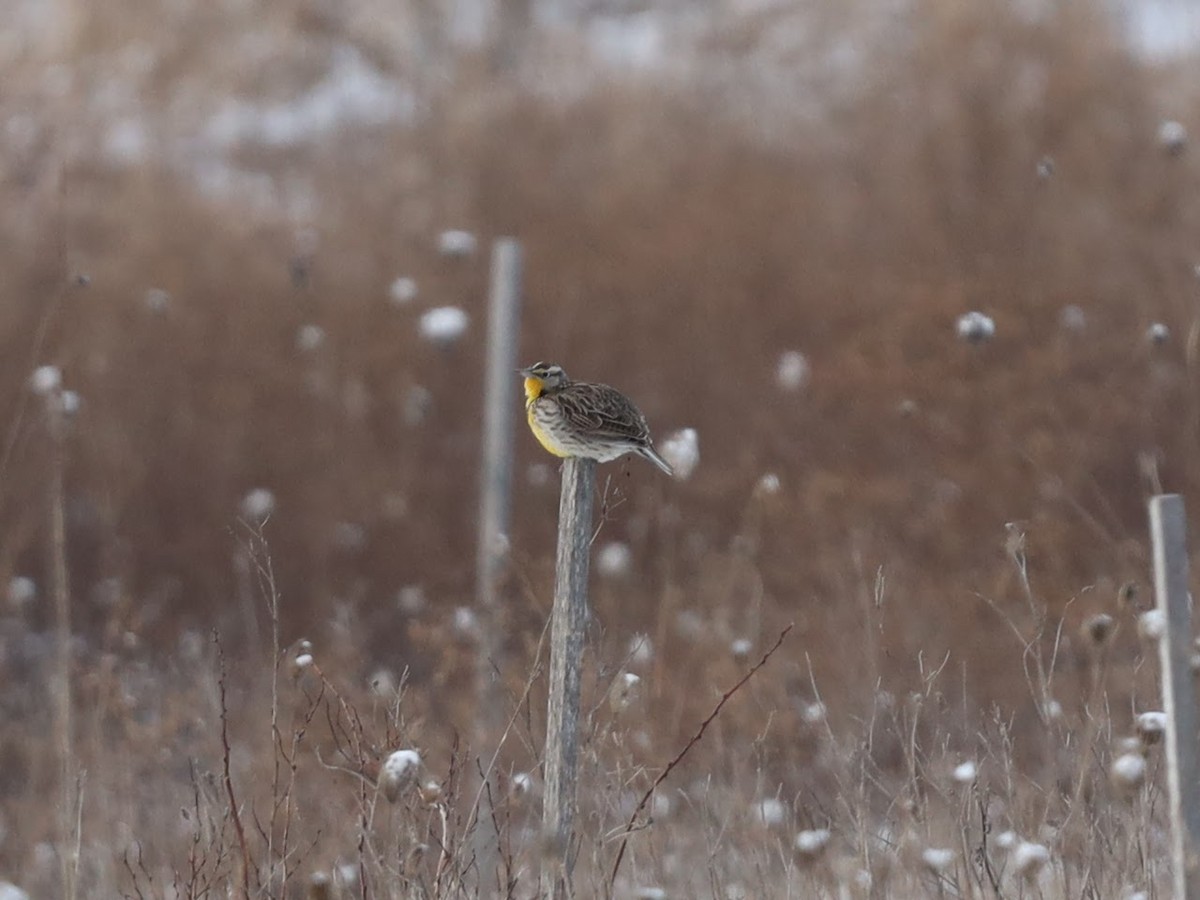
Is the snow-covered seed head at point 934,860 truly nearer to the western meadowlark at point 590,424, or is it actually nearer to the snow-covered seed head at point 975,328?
the western meadowlark at point 590,424

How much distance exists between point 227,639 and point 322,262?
171 inches

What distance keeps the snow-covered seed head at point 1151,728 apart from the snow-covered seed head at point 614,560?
22.0 ft

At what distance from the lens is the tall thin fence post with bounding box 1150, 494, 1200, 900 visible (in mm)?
2875

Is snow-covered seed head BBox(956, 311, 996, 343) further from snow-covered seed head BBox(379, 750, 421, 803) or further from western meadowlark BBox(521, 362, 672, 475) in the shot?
snow-covered seed head BBox(379, 750, 421, 803)

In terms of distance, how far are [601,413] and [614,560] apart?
6.15m

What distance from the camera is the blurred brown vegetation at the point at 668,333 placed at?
36.9 feet

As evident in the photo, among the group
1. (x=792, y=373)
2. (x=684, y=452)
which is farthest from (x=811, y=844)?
(x=792, y=373)

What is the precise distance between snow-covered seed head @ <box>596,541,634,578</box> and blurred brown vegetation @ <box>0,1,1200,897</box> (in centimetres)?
16

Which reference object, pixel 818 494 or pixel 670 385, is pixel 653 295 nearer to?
pixel 670 385

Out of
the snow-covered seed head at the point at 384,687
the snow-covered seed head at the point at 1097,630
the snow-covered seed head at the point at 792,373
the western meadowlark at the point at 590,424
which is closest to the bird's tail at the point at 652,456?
the western meadowlark at the point at 590,424

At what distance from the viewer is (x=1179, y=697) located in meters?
2.90

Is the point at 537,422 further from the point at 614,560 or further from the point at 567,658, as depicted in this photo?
the point at 614,560

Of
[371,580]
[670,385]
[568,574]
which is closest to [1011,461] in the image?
[670,385]

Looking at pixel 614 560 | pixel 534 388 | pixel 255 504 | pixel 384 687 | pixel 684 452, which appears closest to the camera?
pixel 534 388
